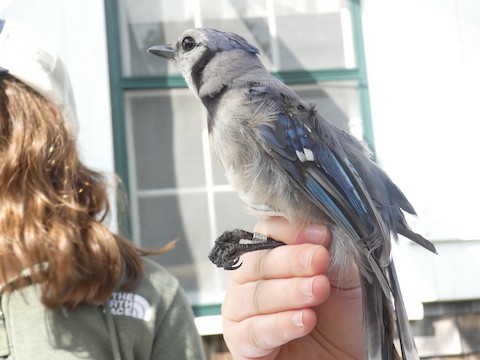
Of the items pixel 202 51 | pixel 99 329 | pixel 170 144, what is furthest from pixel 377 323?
pixel 170 144

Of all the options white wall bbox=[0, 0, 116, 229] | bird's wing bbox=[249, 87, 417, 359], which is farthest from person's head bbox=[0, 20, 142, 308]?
white wall bbox=[0, 0, 116, 229]

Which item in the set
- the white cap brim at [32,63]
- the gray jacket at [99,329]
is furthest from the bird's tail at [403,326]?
the white cap brim at [32,63]

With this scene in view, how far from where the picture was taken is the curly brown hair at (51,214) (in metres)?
1.63

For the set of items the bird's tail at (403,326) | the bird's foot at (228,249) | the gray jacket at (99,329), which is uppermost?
the bird's foot at (228,249)

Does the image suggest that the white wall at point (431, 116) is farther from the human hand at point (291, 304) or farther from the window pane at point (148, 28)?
the human hand at point (291, 304)

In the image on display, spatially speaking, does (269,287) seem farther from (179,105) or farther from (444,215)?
(179,105)

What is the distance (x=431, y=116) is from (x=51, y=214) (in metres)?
1.80

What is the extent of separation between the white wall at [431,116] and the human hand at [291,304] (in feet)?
5.52

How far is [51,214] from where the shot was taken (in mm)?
1713

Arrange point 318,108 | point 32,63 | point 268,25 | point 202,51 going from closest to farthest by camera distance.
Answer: point 202,51 < point 32,63 < point 318,108 < point 268,25

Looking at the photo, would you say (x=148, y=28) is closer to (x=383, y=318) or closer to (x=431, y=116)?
(x=431, y=116)

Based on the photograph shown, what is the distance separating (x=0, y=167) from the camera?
5.63 ft

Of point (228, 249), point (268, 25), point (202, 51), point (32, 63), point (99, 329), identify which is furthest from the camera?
point (268, 25)

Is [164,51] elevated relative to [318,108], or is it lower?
lower
